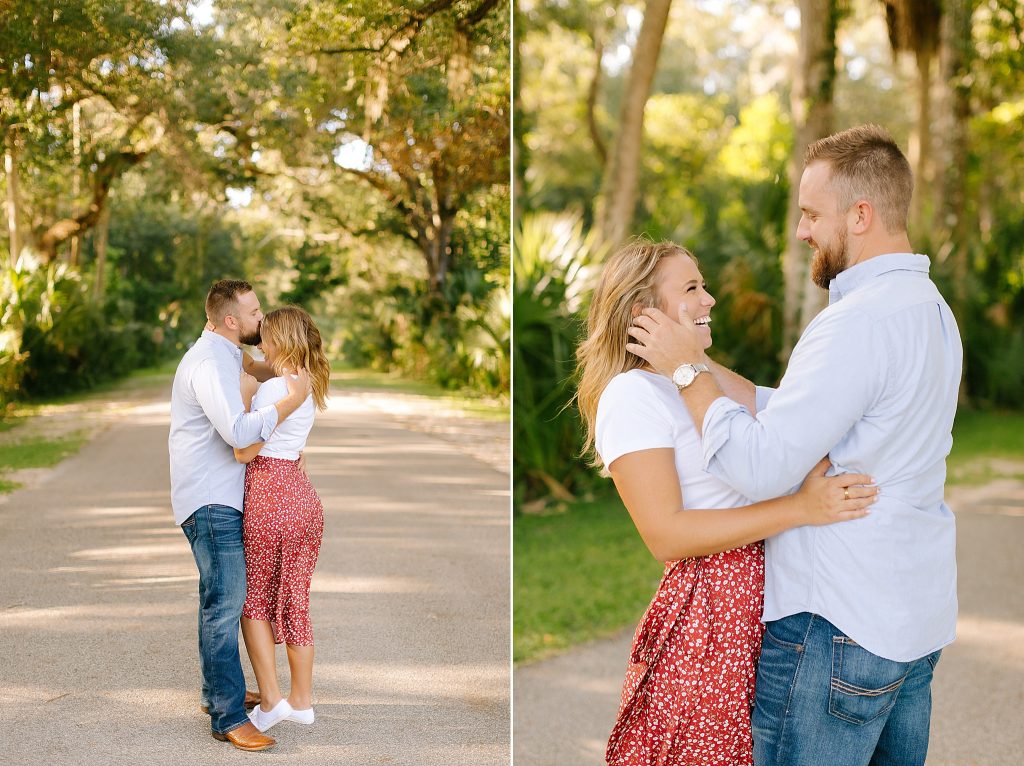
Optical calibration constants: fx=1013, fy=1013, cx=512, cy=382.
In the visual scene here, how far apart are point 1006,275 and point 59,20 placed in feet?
47.5

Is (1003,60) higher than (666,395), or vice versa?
(1003,60)

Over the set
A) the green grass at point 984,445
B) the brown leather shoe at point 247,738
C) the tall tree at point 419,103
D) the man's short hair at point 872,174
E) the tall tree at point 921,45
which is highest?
the tall tree at point 921,45

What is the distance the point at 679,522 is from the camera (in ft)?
6.33

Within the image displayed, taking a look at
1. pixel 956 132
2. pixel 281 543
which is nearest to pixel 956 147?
pixel 956 132

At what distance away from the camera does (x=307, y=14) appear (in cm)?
308

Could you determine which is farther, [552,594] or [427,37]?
[552,594]

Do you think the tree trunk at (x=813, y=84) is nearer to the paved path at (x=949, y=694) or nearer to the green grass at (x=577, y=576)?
the green grass at (x=577, y=576)

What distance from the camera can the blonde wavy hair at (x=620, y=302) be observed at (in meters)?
2.10

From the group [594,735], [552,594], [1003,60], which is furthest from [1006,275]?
[594,735]

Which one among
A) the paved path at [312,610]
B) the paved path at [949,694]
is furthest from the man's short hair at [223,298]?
the paved path at [949,694]

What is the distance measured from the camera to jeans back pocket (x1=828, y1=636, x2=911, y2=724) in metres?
1.89

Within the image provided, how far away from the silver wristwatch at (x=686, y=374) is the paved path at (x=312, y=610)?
58.4 inches

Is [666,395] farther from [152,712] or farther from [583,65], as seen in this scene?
[583,65]

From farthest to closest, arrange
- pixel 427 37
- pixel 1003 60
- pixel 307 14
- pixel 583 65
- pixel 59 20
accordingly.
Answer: pixel 583 65 → pixel 1003 60 → pixel 427 37 → pixel 307 14 → pixel 59 20
